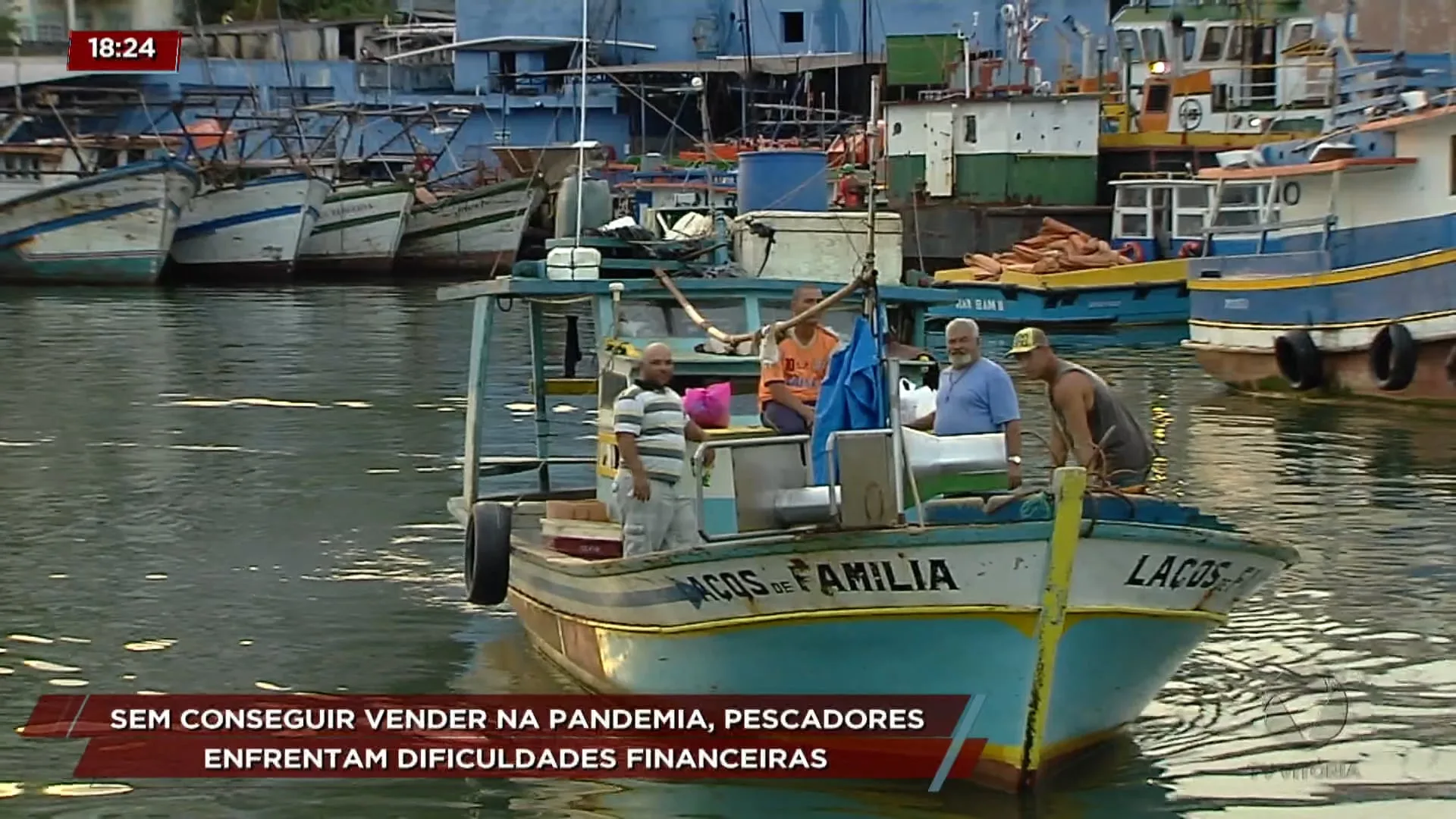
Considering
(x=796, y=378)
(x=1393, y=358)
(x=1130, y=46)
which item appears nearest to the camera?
(x=796, y=378)

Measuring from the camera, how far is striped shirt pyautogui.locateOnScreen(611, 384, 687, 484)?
11680 mm

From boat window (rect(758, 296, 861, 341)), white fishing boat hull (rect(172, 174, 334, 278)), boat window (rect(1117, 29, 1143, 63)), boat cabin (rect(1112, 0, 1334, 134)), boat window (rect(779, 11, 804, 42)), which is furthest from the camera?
boat window (rect(779, 11, 804, 42))

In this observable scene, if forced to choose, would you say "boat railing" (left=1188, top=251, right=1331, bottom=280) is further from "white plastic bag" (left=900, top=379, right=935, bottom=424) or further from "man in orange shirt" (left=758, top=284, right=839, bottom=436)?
"man in orange shirt" (left=758, top=284, right=839, bottom=436)

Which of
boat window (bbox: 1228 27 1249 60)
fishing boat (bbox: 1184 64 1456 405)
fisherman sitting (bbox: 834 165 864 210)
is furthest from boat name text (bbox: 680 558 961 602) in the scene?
boat window (bbox: 1228 27 1249 60)

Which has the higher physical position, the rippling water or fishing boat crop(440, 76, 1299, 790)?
fishing boat crop(440, 76, 1299, 790)

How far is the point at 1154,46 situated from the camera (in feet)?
140

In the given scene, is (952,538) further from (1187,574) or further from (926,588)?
(1187,574)

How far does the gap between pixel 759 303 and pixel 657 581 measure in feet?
9.98

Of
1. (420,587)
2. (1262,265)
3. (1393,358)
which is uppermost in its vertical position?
(1262,265)

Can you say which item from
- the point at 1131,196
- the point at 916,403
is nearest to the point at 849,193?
the point at 1131,196

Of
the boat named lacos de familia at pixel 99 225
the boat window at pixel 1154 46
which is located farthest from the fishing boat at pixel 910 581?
the boat named lacos de familia at pixel 99 225

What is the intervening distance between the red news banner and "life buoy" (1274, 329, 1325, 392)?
15303mm

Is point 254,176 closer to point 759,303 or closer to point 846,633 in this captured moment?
point 759,303

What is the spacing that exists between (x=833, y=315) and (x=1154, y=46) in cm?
3069
